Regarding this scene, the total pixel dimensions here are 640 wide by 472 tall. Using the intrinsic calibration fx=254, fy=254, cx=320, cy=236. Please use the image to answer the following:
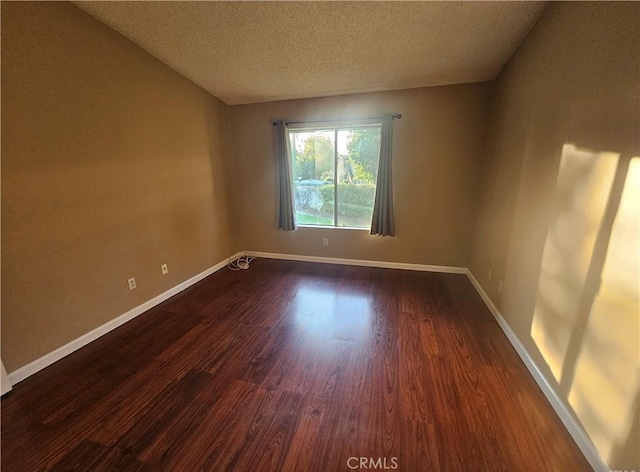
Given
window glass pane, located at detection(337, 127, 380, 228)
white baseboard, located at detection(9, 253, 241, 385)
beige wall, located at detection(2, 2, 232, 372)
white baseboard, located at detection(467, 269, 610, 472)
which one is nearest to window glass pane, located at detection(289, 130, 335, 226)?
window glass pane, located at detection(337, 127, 380, 228)

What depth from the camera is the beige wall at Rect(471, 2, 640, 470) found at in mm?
1062

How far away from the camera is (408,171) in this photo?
327 centimetres

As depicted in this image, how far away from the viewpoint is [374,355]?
1.91 meters

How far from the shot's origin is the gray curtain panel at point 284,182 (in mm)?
3561

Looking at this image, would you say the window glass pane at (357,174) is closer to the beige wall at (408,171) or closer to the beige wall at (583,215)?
the beige wall at (408,171)

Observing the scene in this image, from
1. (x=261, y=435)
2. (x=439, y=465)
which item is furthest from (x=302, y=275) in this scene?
(x=439, y=465)

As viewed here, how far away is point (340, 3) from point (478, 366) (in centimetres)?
279

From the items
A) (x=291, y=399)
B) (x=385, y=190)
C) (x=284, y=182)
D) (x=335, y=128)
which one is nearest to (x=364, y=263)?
(x=385, y=190)

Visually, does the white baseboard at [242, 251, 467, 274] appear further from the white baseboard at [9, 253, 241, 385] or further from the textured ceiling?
the textured ceiling

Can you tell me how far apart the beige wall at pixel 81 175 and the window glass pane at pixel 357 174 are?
199 centimetres

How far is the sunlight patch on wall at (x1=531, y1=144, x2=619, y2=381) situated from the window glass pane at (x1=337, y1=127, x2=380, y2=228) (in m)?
Result: 2.12

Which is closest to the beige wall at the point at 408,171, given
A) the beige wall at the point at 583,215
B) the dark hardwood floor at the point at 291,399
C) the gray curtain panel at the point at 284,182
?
the gray curtain panel at the point at 284,182

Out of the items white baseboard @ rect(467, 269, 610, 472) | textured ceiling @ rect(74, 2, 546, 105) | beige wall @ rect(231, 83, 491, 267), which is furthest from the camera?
beige wall @ rect(231, 83, 491, 267)

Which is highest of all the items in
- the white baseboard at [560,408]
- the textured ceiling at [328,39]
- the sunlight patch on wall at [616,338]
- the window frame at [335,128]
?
the textured ceiling at [328,39]
